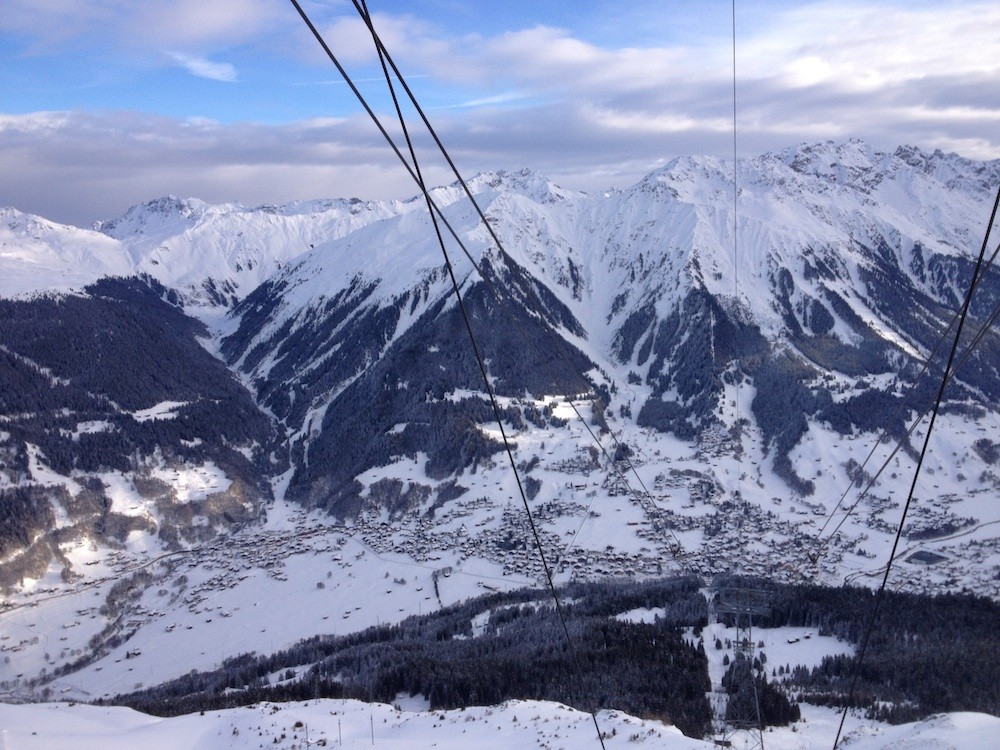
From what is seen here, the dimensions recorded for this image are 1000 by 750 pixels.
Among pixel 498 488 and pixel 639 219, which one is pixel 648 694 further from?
pixel 639 219

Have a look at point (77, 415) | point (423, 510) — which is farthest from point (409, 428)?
point (77, 415)

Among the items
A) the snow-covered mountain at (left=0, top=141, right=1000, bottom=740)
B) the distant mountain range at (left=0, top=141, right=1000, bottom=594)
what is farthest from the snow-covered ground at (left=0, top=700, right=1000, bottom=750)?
the distant mountain range at (left=0, top=141, right=1000, bottom=594)

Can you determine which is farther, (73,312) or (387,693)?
(73,312)

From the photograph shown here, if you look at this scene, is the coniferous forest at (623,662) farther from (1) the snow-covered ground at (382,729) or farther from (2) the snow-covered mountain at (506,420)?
(2) the snow-covered mountain at (506,420)

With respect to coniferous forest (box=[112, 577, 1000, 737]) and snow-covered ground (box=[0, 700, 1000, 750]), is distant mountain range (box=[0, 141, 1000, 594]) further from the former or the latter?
snow-covered ground (box=[0, 700, 1000, 750])

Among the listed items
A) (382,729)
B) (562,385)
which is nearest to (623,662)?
(382,729)
